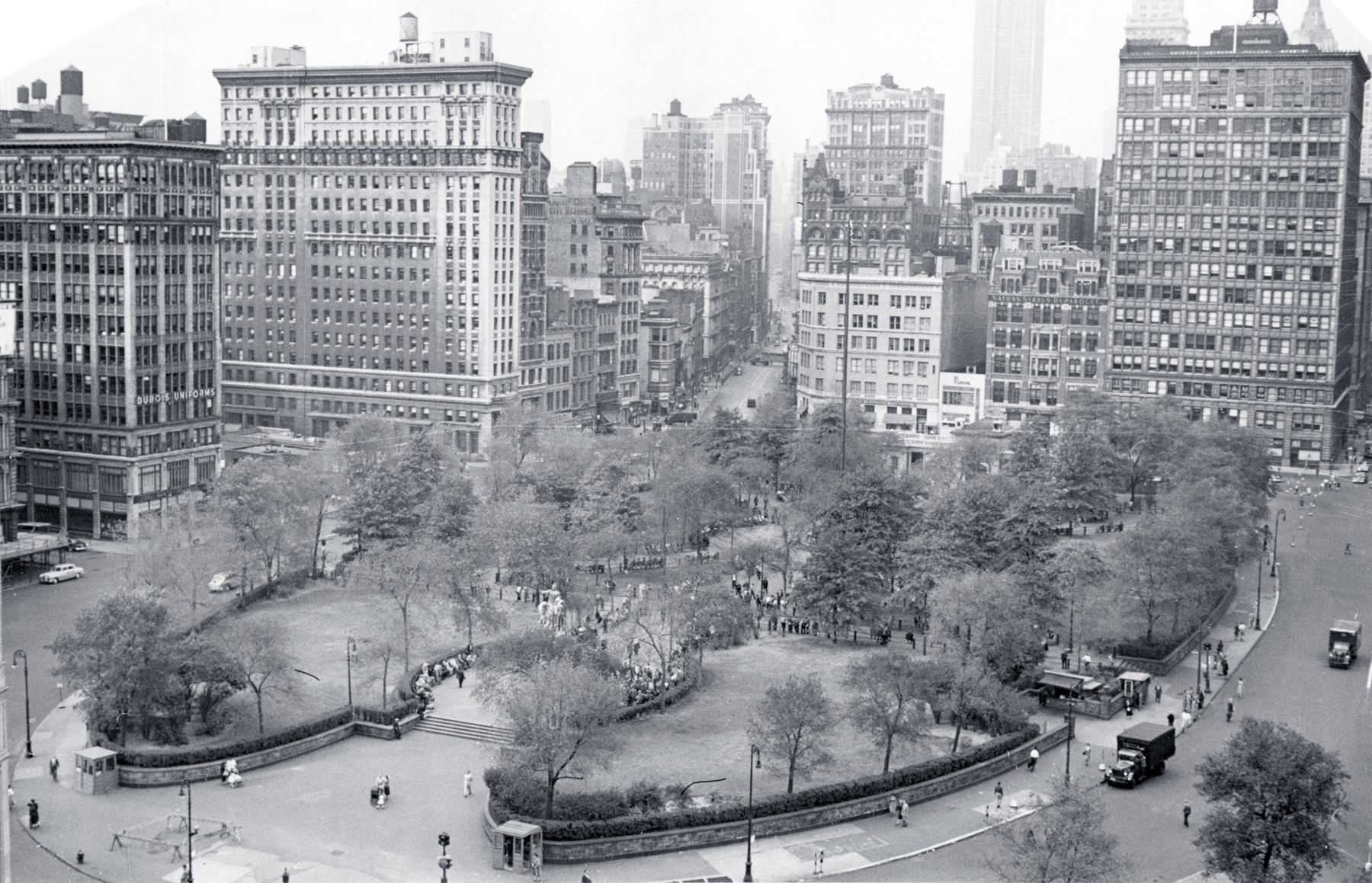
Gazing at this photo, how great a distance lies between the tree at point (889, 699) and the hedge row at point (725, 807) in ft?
4.51

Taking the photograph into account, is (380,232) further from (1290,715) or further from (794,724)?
(1290,715)

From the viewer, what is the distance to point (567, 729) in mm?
67875

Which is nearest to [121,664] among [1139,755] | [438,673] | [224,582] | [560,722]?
[438,673]

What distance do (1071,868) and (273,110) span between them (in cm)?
12798

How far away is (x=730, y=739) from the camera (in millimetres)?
79500

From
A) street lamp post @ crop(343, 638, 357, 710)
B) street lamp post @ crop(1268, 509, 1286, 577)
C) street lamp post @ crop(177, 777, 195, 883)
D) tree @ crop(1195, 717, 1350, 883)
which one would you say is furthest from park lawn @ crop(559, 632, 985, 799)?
street lamp post @ crop(1268, 509, 1286, 577)

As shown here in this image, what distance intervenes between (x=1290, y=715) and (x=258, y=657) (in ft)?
172

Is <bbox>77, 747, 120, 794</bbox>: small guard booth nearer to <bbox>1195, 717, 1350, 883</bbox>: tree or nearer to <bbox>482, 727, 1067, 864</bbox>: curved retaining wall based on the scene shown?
<bbox>482, 727, 1067, 864</bbox>: curved retaining wall

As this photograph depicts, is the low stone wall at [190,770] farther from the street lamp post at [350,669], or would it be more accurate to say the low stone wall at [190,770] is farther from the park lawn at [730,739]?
the park lawn at [730,739]

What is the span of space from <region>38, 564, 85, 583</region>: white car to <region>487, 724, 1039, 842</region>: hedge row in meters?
52.8

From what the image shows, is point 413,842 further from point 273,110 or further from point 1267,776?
point 273,110

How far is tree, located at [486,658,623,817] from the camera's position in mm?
67562

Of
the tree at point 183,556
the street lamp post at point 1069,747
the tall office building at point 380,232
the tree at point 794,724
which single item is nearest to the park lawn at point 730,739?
the tree at point 794,724

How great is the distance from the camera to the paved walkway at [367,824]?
6406 cm
